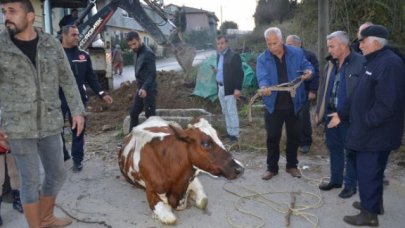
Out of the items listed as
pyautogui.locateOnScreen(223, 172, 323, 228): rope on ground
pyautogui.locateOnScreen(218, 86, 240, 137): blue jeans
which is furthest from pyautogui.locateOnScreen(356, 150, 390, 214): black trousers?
pyautogui.locateOnScreen(218, 86, 240, 137): blue jeans

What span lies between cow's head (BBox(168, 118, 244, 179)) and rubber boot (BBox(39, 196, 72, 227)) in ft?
4.52

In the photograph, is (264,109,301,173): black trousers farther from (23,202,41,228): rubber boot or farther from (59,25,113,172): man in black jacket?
(23,202,41,228): rubber boot

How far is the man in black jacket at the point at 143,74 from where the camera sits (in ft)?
21.5

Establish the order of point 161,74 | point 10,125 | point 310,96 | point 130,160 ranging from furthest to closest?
point 161,74
point 310,96
point 130,160
point 10,125

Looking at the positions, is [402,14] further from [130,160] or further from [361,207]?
[130,160]

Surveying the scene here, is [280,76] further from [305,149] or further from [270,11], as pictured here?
[270,11]

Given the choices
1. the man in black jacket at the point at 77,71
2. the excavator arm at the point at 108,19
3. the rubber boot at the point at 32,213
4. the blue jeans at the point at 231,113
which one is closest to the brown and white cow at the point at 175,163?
the rubber boot at the point at 32,213

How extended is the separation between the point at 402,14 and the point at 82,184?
7123 millimetres

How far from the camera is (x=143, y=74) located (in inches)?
265

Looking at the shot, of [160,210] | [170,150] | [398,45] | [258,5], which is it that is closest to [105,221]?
[160,210]

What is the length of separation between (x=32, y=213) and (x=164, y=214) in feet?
4.03

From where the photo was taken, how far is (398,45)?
28.0ft

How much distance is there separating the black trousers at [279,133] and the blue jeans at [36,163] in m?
2.72

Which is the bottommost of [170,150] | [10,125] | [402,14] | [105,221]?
[105,221]
